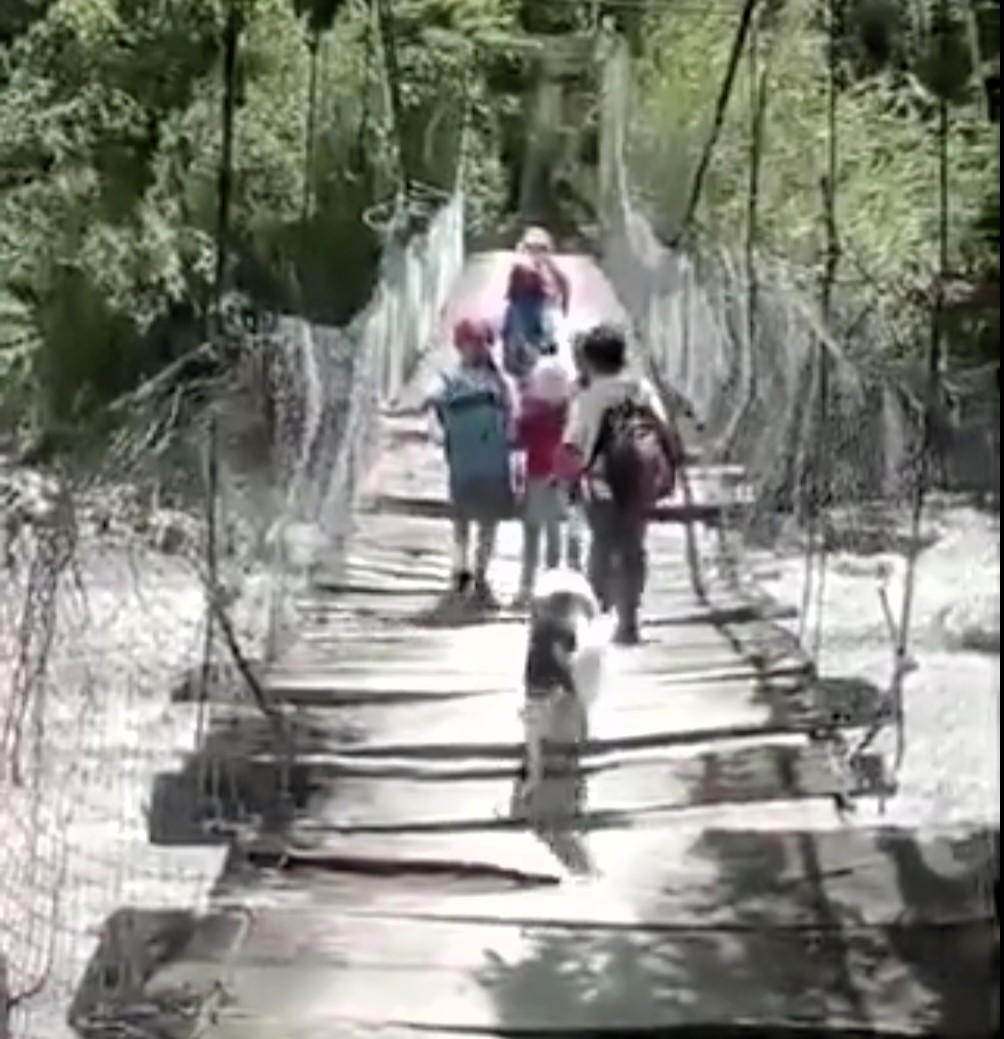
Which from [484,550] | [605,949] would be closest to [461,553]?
[484,550]

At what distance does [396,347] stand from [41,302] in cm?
19

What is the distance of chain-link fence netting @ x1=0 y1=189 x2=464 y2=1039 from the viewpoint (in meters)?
1.25

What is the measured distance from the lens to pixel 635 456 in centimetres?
128

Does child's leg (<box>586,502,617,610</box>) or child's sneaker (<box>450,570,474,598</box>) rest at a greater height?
child's leg (<box>586,502,617,610</box>)

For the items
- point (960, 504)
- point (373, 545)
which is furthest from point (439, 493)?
point (960, 504)

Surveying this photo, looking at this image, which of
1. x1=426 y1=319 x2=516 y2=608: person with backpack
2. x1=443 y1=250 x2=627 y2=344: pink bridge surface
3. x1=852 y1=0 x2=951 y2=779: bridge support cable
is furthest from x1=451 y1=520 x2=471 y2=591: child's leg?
x1=852 y1=0 x2=951 y2=779: bridge support cable

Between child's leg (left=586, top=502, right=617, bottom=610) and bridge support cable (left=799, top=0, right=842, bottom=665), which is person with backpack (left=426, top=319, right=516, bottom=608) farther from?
bridge support cable (left=799, top=0, right=842, bottom=665)

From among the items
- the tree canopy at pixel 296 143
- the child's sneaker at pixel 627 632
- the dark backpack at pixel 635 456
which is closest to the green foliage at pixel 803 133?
the tree canopy at pixel 296 143

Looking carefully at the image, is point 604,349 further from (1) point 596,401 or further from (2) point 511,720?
(2) point 511,720

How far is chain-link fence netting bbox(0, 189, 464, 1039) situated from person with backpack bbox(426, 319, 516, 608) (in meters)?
0.03

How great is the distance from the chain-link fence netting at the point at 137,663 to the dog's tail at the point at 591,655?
5.8 inches

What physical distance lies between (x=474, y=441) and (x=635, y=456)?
0.08 meters

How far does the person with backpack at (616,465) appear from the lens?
126 cm

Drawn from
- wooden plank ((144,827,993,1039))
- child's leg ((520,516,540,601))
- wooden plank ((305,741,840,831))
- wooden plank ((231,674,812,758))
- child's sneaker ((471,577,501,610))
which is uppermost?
child's leg ((520,516,540,601))
